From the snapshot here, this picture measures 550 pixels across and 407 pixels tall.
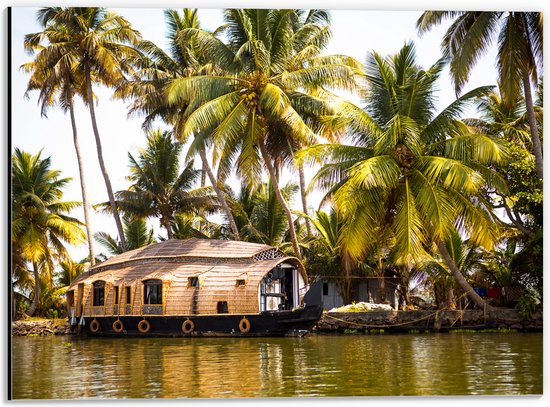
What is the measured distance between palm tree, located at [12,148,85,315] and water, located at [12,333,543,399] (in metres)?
5.24

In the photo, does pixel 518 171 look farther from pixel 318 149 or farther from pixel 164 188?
pixel 164 188

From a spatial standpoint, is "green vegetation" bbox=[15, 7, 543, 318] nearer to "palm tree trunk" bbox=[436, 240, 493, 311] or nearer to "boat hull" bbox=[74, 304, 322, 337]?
"palm tree trunk" bbox=[436, 240, 493, 311]

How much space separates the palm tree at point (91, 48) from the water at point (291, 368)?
638 cm

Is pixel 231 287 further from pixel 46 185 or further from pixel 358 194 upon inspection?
pixel 46 185

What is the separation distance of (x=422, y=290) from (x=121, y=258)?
7.25 m

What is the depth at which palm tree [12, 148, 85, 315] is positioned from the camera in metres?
19.1

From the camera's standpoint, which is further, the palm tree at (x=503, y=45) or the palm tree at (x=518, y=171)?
the palm tree at (x=518, y=171)

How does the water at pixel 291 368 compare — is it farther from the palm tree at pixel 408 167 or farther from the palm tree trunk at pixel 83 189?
the palm tree trunk at pixel 83 189

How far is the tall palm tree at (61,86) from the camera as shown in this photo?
1652 cm

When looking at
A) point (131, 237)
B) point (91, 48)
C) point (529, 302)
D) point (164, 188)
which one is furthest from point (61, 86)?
point (529, 302)

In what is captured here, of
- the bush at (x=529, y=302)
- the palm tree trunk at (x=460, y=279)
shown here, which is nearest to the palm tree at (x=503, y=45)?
the bush at (x=529, y=302)

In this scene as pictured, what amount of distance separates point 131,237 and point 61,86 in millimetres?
5842

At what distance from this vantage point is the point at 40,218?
19844 millimetres

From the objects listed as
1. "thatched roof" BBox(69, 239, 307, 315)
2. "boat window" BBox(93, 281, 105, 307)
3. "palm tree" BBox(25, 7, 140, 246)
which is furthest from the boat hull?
"palm tree" BBox(25, 7, 140, 246)
